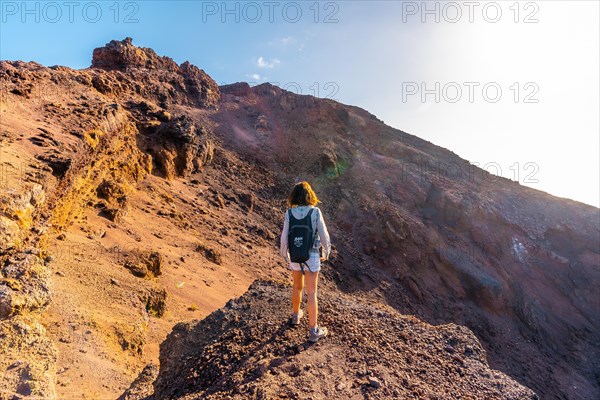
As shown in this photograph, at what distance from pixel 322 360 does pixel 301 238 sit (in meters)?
1.12

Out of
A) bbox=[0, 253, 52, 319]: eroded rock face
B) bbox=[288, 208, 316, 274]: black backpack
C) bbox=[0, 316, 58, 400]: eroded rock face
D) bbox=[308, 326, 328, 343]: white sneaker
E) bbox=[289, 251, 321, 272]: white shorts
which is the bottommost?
bbox=[0, 316, 58, 400]: eroded rock face

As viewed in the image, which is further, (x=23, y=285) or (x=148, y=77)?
(x=148, y=77)

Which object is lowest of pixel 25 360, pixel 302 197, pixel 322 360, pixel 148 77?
pixel 25 360

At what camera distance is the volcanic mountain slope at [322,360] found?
3.05 m

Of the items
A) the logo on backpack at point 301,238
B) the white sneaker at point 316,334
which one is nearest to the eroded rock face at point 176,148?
the logo on backpack at point 301,238

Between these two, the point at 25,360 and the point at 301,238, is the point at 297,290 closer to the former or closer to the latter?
the point at 301,238

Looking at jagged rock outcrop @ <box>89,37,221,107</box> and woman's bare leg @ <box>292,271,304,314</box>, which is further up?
jagged rock outcrop @ <box>89,37,221,107</box>

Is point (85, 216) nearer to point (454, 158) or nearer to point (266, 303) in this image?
point (266, 303)

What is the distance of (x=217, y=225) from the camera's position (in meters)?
13.5

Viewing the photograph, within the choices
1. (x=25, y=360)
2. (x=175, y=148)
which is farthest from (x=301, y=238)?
(x=175, y=148)

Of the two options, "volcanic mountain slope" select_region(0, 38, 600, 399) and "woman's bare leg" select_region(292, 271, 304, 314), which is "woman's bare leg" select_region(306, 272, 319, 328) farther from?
"volcanic mountain slope" select_region(0, 38, 600, 399)

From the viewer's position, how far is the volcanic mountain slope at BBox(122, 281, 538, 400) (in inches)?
120

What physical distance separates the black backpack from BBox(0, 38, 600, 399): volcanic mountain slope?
2353 mm

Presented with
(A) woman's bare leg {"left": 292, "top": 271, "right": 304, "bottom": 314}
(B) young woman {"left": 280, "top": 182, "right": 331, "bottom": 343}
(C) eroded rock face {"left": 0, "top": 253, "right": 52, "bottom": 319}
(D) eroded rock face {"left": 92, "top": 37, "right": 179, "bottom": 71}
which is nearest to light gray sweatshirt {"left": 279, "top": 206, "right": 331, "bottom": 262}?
(B) young woman {"left": 280, "top": 182, "right": 331, "bottom": 343}
